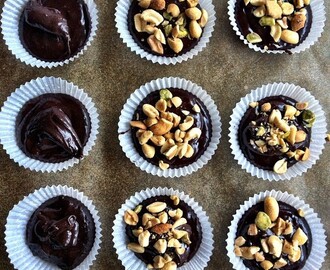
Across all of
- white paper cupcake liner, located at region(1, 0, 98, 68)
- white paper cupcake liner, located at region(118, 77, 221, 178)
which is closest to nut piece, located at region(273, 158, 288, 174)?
white paper cupcake liner, located at region(118, 77, 221, 178)

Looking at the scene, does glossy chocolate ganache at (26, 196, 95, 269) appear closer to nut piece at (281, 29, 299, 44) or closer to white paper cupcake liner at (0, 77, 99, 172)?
white paper cupcake liner at (0, 77, 99, 172)

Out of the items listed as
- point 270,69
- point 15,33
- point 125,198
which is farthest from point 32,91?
point 270,69

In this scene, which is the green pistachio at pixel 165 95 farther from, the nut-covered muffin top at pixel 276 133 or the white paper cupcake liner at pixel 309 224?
the white paper cupcake liner at pixel 309 224

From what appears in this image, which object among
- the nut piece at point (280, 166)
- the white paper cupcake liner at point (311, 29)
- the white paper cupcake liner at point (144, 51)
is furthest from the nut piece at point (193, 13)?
the nut piece at point (280, 166)

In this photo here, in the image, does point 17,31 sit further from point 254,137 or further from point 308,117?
point 308,117

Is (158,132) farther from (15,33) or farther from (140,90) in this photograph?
(15,33)

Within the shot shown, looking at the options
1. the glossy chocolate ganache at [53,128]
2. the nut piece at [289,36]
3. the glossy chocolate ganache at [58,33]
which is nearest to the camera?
the glossy chocolate ganache at [53,128]
